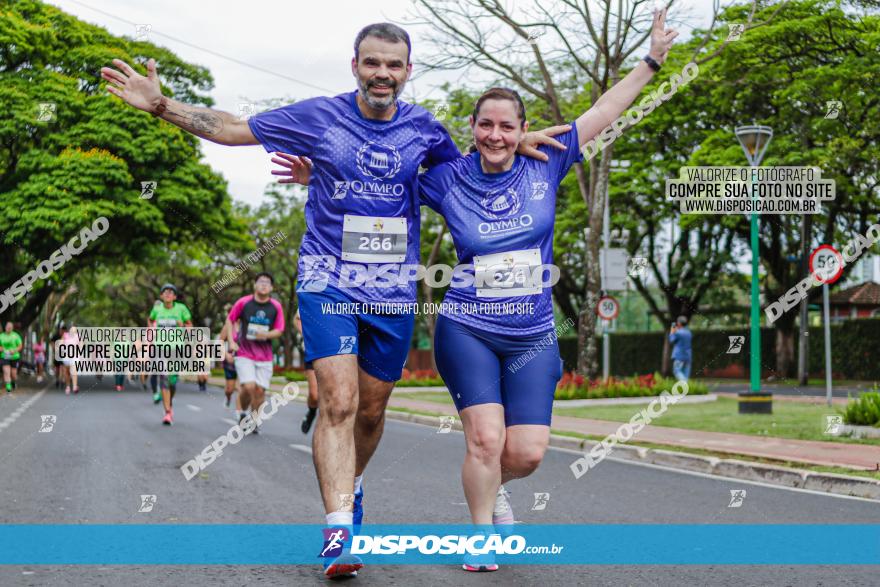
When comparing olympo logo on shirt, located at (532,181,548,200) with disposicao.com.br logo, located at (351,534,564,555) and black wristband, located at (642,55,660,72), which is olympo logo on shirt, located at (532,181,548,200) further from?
disposicao.com.br logo, located at (351,534,564,555)

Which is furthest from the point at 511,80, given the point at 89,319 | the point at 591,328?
the point at 89,319

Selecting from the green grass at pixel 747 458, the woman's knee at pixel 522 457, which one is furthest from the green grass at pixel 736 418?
the woman's knee at pixel 522 457

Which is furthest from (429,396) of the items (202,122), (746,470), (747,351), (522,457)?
(202,122)

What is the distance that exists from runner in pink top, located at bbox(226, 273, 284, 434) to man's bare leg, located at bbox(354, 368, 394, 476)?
7.77 m

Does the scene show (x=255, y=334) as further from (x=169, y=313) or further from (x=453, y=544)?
(x=453, y=544)

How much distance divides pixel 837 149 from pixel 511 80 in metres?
7.19

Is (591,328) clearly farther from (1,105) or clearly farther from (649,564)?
(1,105)

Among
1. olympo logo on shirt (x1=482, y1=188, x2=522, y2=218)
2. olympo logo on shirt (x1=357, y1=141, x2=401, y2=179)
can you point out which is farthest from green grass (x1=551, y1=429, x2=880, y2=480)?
olympo logo on shirt (x1=357, y1=141, x2=401, y2=179)

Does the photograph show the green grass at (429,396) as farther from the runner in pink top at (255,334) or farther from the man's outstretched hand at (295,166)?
the man's outstretched hand at (295,166)

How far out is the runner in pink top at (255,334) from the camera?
12.4m

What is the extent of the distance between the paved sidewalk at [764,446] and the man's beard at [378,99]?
600cm

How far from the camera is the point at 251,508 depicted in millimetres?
6637

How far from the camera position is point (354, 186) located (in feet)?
14.0

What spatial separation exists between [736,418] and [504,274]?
11822mm
